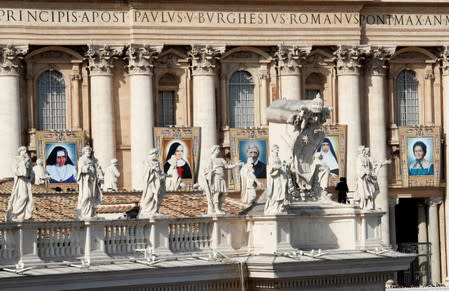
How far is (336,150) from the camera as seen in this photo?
106 metres

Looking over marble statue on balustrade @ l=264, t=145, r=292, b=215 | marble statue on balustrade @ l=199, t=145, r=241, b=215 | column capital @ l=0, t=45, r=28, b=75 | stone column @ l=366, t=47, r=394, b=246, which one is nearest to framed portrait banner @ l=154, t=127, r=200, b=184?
column capital @ l=0, t=45, r=28, b=75

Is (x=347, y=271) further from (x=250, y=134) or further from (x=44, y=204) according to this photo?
(x=250, y=134)

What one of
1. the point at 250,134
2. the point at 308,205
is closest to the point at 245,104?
the point at 250,134

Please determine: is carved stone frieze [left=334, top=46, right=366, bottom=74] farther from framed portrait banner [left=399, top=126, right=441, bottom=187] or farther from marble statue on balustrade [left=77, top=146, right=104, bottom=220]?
marble statue on balustrade [left=77, top=146, right=104, bottom=220]

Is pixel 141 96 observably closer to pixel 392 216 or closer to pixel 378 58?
pixel 378 58

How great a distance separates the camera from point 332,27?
10575 centimetres

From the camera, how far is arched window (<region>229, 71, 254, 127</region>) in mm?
105188

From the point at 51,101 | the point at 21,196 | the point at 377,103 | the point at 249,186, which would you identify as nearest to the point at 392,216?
the point at 377,103

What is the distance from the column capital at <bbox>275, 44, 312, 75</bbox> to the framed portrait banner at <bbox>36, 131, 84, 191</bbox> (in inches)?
347

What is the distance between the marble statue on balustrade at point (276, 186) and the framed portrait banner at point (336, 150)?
44.1 metres

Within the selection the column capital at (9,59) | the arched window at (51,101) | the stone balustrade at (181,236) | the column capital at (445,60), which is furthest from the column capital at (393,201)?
the stone balustrade at (181,236)

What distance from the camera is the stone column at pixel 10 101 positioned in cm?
9931

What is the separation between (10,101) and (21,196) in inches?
1771

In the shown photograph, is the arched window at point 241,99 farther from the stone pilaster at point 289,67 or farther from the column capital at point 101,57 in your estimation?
the column capital at point 101,57
